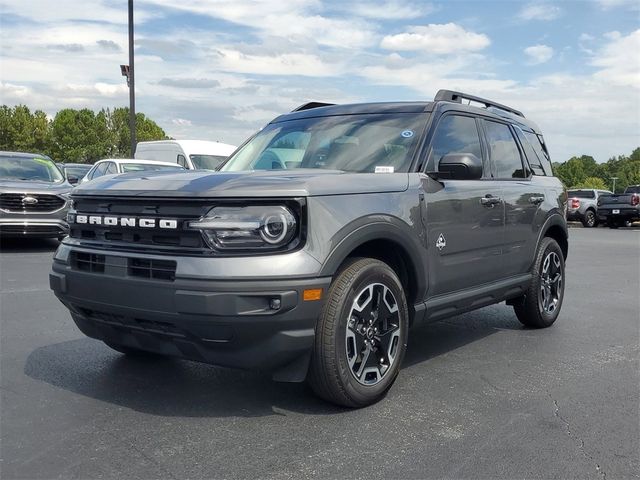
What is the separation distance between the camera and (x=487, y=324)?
20.7 feet

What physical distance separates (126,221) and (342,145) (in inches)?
67.7

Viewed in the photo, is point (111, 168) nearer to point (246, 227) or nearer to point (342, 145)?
point (342, 145)

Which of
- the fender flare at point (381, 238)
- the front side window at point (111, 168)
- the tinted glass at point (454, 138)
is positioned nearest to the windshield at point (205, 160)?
the front side window at point (111, 168)

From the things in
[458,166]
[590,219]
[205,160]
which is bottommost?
[590,219]

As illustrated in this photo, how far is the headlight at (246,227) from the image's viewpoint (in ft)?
10.9

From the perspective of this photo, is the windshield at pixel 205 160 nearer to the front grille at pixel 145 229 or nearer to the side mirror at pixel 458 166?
the side mirror at pixel 458 166

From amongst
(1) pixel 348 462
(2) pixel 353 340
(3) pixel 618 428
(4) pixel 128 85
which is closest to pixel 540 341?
(3) pixel 618 428

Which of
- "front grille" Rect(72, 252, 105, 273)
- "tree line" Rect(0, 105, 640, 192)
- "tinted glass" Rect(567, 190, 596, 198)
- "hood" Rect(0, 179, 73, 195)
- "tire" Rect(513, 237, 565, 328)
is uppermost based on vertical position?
"tree line" Rect(0, 105, 640, 192)

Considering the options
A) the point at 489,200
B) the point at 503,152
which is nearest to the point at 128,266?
the point at 489,200

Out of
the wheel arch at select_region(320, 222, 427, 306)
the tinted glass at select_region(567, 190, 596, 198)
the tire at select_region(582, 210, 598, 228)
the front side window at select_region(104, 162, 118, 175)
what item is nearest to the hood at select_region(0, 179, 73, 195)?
Result: the front side window at select_region(104, 162, 118, 175)

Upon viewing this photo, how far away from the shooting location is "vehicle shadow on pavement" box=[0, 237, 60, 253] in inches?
456

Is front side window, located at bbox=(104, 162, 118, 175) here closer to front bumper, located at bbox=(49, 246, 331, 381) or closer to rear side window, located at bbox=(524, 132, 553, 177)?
rear side window, located at bbox=(524, 132, 553, 177)

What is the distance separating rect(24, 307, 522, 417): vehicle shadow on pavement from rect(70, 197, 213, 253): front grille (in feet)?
3.13

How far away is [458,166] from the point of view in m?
4.26
